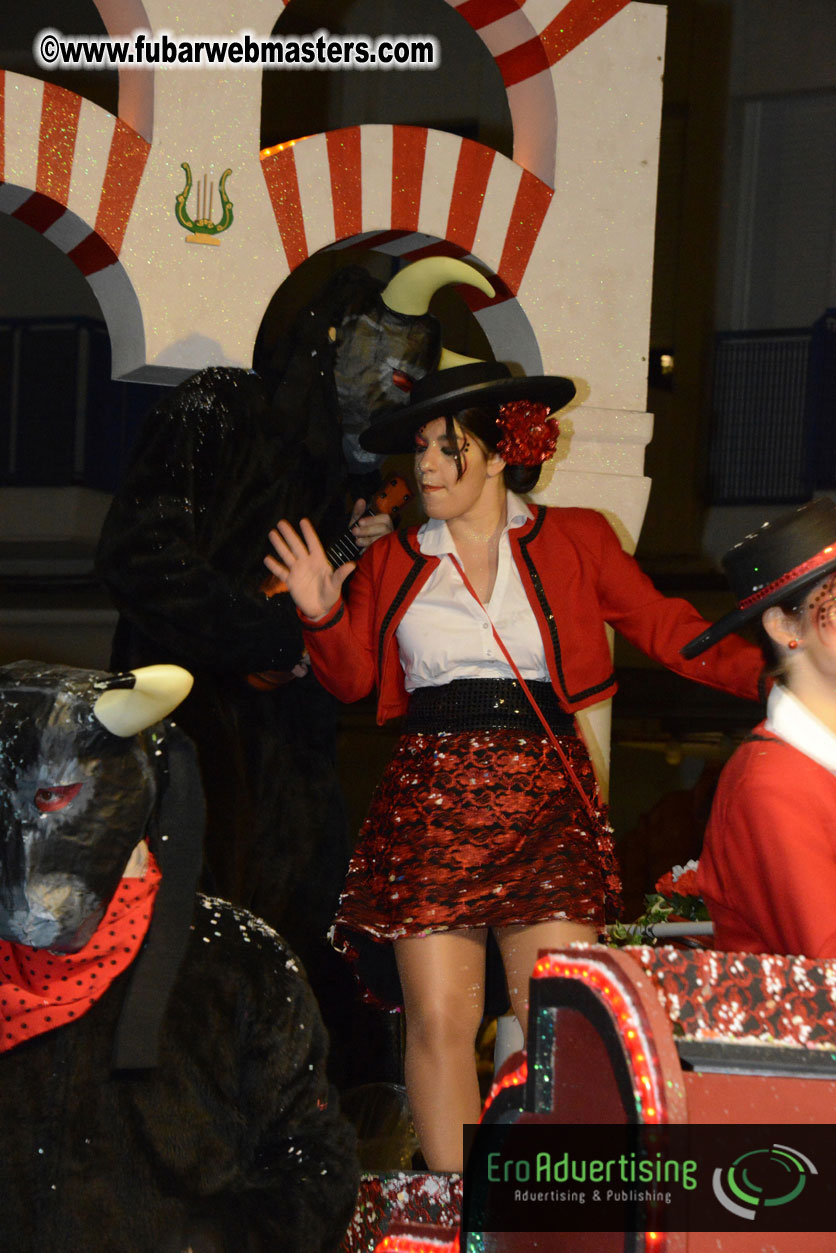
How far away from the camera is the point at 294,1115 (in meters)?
2.10

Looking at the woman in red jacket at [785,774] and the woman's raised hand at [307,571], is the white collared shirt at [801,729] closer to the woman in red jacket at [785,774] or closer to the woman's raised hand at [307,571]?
the woman in red jacket at [785,774]

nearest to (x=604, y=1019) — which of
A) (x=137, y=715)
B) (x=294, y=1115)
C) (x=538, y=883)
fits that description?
(x=294, y=1115)

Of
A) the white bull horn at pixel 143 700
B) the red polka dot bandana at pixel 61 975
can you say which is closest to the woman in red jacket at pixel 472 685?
the red polka dot bandana at pixel 61 975

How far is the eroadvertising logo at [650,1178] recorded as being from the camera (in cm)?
176

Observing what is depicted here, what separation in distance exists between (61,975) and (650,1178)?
75 centimetres

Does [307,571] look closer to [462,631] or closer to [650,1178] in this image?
[462,631]

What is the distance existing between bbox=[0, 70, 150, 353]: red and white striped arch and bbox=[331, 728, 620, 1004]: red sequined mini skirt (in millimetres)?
1222

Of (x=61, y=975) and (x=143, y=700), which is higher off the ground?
(x=143, y=700)

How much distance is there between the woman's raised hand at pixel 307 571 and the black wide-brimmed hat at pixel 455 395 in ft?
0.86

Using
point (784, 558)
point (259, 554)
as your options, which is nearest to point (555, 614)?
point (259, 554)

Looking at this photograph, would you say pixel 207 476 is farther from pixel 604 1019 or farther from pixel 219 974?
pixel 604 1019

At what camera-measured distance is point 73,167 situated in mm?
3488

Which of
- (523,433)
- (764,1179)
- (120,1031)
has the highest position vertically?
(523,433)

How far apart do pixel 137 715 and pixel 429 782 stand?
4.31 ft
